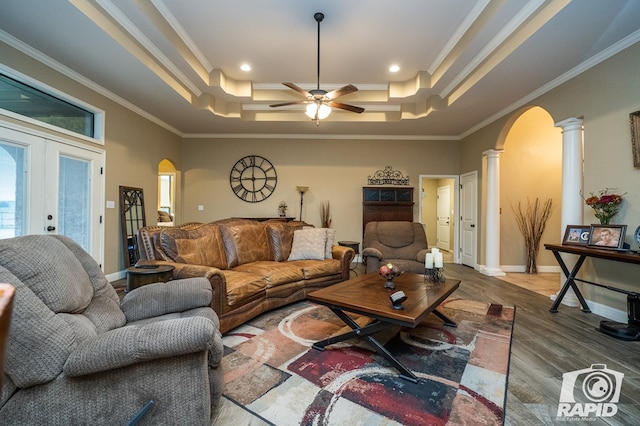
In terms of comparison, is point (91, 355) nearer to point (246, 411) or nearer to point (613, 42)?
point (246, 411)

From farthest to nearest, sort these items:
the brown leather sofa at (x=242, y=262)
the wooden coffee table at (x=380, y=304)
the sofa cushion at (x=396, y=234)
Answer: the sofa cushion at (x=396, y=234)
the brown leather sofa at (x=242, y=262)
the wooden coffee table at (x=380, y=304)

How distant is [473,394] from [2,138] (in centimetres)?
467

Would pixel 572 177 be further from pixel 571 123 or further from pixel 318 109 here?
pixel 318 109

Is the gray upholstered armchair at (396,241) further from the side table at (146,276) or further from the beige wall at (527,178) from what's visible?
the side table at (146,276)

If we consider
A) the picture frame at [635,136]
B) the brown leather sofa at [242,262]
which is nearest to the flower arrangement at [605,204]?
the picture frame at [635,136]

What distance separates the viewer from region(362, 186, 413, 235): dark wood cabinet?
607 centimetres

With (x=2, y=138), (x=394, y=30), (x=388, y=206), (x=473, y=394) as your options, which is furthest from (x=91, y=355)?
(x=388, y=206)

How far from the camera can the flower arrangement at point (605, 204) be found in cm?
291

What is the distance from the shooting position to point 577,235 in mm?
3240

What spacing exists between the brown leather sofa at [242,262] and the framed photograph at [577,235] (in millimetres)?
2503

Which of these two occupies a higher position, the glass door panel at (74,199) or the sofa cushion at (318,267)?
the glass door panel at (74,199)

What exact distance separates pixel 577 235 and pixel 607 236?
13.0 inches

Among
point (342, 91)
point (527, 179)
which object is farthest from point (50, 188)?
point (527, 179)

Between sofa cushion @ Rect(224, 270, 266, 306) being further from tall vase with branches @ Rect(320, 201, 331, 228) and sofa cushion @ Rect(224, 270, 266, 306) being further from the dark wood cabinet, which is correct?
the dark wood cabinet
